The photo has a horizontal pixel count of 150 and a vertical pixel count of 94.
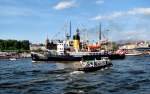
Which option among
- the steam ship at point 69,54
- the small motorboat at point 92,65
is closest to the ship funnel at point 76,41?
the steam ship at point 69,54

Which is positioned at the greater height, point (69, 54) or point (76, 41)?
point (76, 41)

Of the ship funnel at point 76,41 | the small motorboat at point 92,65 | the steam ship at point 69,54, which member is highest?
the ship funnel at point 76,41

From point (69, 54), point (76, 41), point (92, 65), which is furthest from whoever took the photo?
point (76, 41)

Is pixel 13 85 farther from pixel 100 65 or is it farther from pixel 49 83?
pixel 100 65

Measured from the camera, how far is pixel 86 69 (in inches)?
3307

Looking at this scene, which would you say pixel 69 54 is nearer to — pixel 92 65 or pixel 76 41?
pixel 76 41

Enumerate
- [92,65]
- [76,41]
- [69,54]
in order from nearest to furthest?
[92,65] < [69,54] < [76,41]

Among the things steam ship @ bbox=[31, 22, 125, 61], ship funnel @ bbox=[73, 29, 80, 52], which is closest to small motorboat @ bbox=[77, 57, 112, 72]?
steam ship @ bbox=[31, 22, 125, 61]

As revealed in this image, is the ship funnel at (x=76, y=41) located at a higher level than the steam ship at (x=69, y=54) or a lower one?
higher

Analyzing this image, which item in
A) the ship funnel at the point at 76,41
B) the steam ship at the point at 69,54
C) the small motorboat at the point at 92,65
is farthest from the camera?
the ship funnel at the point at 76,41

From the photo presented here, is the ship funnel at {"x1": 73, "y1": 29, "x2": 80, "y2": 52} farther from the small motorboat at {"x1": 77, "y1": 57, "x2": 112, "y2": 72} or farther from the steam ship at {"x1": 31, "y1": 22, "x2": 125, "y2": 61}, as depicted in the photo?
the small motorboat at {"x1": 77, "y1": 57, "x2": 112, "y2": 72}

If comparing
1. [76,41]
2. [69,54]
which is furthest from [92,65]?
[76,41]

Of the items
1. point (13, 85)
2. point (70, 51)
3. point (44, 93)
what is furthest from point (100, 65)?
point (70, 51)

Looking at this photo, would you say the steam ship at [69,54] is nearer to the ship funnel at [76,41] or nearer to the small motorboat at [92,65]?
the ship funnel at [76,41]
